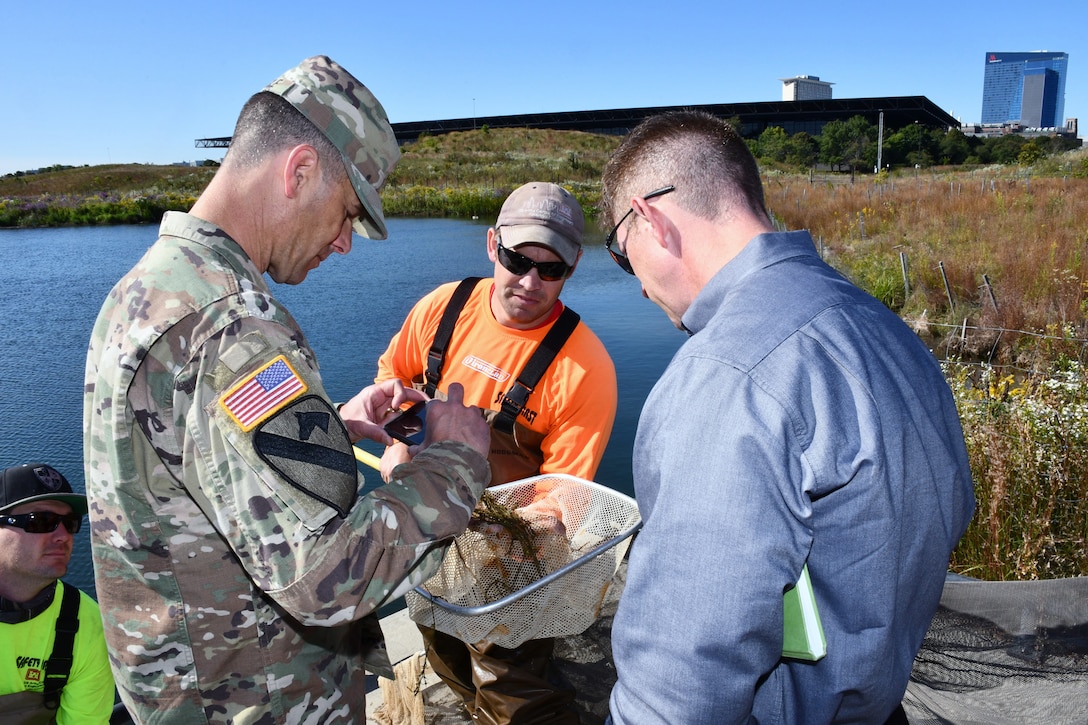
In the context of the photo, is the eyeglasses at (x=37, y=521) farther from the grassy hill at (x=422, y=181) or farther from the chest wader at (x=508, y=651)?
the grassy hill at (x=422, y=181)

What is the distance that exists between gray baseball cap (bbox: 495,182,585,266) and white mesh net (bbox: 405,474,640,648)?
3.19ft

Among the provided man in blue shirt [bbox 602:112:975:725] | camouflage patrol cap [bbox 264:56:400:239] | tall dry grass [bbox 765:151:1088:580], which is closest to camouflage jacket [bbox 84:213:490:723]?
camouflage patrol cap [bbox 264:56:400:239]

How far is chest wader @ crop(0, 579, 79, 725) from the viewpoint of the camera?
2566mm

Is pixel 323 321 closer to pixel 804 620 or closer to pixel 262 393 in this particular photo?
pixel 262 393

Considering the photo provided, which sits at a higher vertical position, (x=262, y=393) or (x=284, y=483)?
(x=262, y=393)

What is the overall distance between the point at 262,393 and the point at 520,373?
1.54 meters

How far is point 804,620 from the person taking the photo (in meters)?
1.20

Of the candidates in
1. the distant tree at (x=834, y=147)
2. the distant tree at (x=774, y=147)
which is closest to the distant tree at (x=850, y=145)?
the distant tree at (x=834, y=147)

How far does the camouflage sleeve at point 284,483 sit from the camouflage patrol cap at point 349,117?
0.41 metres

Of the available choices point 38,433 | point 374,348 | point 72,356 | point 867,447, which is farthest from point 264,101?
point 72,356

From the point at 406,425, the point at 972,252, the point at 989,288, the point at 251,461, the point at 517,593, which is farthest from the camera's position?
the point at 972,252

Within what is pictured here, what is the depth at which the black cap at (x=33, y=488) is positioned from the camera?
2.71 metres

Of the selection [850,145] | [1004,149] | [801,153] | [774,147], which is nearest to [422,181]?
[774,147]

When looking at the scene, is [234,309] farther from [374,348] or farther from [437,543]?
[374,348]
